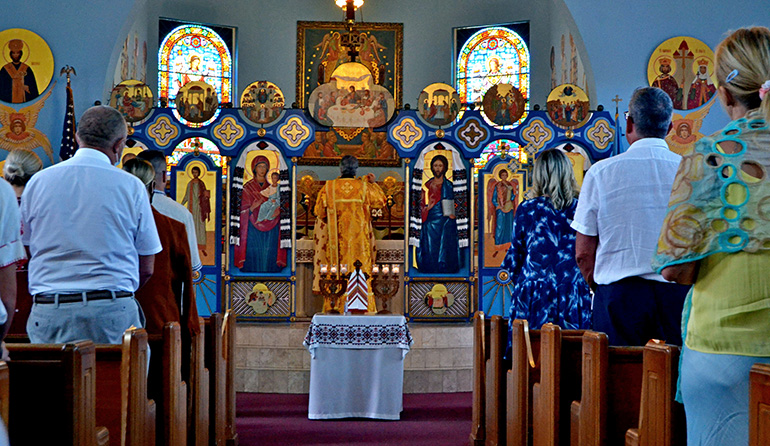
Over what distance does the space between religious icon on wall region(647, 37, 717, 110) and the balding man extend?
A: 822cm

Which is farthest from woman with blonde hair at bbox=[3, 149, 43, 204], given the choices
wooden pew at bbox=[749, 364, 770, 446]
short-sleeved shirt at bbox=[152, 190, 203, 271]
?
wooden pew at bbox=[749, 364, 770, 446]

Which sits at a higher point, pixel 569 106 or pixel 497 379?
pixel 569 106

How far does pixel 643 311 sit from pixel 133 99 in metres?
8.05

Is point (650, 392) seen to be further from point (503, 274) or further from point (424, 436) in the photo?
point (503, 274)

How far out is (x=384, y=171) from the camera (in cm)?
1586

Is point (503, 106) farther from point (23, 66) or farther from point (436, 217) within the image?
point (23, 66)

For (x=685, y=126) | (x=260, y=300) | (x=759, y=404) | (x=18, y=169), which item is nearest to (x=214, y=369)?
(x=18, y=169)

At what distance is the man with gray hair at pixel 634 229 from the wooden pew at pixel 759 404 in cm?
176

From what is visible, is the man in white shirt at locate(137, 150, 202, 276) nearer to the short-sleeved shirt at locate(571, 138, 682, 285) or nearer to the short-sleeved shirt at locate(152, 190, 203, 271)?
the short-sleeved shirt at locate(152, 190, 203, 271)

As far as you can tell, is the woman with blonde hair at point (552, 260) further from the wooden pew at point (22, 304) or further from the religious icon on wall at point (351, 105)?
the religious icon on wall at point (351, 105)

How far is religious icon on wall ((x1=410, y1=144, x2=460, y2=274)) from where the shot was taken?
10.8 m

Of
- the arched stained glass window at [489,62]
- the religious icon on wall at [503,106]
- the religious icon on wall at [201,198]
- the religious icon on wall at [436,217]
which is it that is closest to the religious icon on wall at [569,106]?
the religious icon on wall at [503,106]

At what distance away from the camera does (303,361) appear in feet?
31.6

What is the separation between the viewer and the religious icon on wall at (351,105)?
1061 cm
